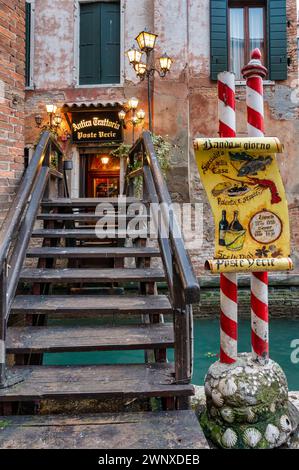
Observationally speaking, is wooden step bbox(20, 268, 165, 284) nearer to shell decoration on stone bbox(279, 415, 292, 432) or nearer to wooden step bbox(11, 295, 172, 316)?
wooden step bbox(11, 295, 172, 316)

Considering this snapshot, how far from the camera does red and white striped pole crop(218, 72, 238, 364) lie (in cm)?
223

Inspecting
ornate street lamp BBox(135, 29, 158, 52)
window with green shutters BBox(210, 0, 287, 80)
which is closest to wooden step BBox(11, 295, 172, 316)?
ornate street lamp BBox(135, 29, 158, 52)

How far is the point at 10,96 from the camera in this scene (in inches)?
133

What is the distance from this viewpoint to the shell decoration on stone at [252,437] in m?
2.03

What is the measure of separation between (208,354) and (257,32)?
26.3 ft

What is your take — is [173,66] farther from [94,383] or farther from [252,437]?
[252,437]

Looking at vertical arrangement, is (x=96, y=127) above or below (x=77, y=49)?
below

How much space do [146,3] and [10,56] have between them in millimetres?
7244

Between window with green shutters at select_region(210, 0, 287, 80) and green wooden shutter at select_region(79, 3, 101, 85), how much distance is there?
2967 millimetres

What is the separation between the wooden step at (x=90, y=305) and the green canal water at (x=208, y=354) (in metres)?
2.29

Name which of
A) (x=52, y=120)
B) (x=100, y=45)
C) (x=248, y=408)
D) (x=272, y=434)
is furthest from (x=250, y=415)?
(x=100, y=45)

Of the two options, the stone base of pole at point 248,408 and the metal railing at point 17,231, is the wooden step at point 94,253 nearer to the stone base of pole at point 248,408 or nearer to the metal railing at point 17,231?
the metal railing at point 17,231

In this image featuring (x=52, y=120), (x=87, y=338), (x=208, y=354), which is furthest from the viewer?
(x=52, y=120)
